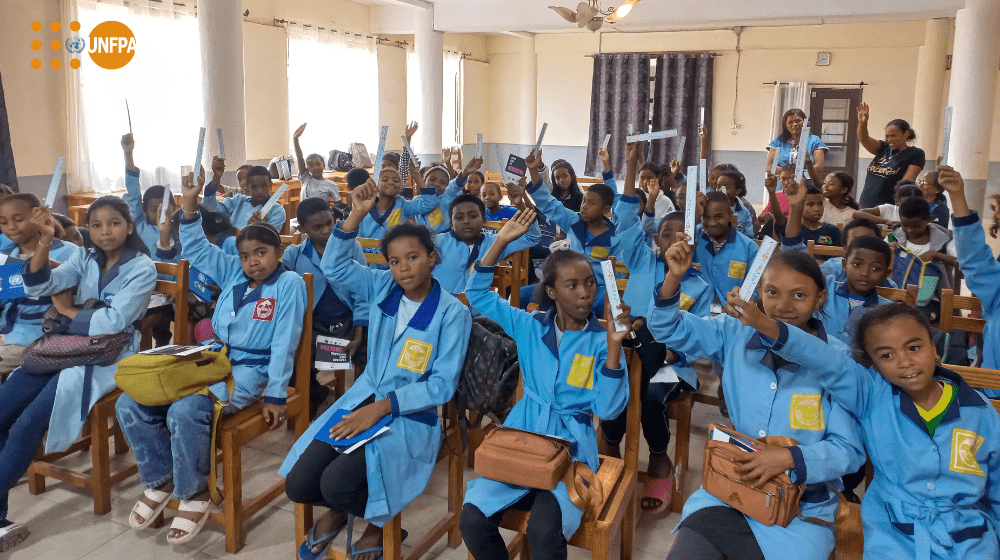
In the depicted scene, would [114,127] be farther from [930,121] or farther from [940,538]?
[930,121]

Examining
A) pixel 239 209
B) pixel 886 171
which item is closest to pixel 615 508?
pixel 239 209

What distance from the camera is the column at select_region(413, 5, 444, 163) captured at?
8.76 metres

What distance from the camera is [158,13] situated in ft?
20.9

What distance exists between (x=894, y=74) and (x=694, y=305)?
8.85 meters

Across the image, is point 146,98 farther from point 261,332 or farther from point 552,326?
point 552,326

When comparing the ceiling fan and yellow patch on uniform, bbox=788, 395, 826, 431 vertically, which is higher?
the ceiling fan

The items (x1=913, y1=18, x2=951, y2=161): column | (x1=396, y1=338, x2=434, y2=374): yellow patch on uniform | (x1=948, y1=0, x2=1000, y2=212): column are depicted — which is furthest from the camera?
(x1=913, y1=18, x2=951, y2=161): column

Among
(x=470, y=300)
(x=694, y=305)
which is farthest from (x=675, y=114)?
(x=470, y=300)

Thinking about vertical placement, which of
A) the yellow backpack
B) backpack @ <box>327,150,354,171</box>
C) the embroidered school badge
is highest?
backpack @ <box>327,150,354,171</box>

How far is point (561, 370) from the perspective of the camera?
1.81m

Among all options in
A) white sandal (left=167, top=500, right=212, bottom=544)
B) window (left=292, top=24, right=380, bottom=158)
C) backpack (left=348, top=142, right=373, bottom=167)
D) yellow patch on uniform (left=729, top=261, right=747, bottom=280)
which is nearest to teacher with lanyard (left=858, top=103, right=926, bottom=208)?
yellow patch on uniform (left=729, top=261, right=747, bottom=280)

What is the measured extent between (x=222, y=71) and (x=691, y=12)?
483cm

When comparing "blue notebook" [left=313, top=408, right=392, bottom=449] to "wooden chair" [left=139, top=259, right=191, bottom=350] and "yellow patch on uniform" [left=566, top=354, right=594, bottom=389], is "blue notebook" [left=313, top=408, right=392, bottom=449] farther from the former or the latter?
"wooden chair" [left=139, top=259, right=191, bottom=350]

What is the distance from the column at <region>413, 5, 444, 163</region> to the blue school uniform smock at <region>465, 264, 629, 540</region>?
7.41m
